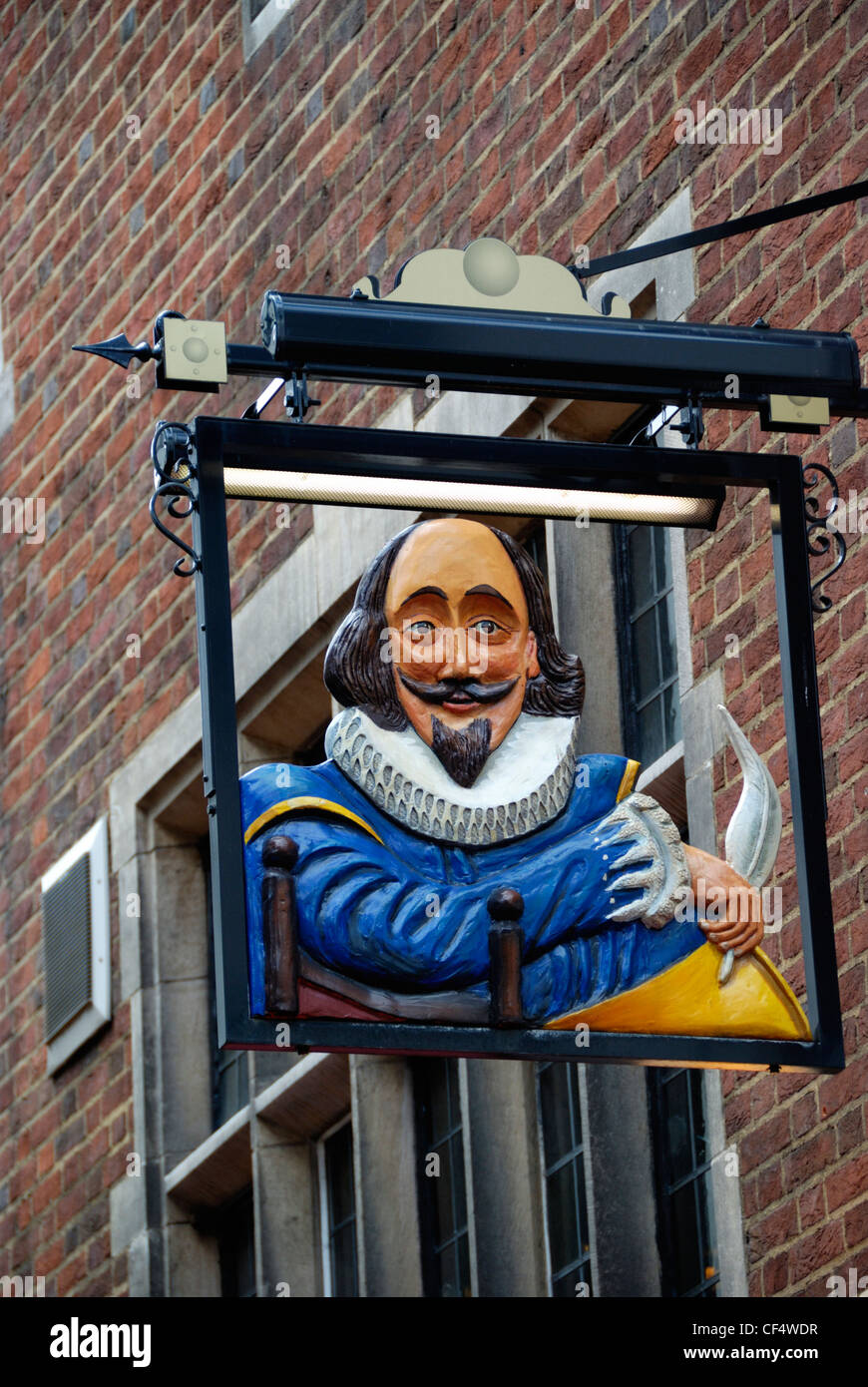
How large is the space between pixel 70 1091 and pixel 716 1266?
4.38 metres

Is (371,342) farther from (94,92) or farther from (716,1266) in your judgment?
(94,92)

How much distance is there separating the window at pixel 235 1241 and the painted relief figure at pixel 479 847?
5.28 meters

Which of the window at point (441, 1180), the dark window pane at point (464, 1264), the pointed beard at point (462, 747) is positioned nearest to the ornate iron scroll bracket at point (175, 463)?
the pointed beard at point (462, 747)

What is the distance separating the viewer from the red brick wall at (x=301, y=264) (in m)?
8.62

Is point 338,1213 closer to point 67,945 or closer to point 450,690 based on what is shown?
point 67,945

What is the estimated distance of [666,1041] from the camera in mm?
6719

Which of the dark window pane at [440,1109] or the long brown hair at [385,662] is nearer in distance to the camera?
the long brown hair at [385,662]

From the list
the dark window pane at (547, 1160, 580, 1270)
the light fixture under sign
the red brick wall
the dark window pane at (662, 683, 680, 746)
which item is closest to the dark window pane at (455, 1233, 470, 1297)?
the dark window pane at (547, 1160, 580, 1270)

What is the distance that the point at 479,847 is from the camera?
6898 millimetres

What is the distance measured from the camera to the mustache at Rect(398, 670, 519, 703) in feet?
23.2

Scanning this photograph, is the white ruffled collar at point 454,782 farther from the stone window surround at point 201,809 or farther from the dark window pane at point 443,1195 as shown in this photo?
the dark window pane at point 443,1195
